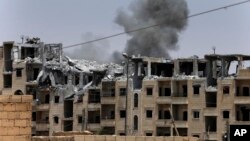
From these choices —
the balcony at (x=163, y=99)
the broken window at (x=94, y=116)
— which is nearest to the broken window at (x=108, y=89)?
the broken window at (x=94, y=116)

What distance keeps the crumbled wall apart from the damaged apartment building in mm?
54370

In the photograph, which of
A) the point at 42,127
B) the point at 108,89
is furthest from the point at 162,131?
the point at 42,127

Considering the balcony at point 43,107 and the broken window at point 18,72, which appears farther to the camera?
the broken window at point 18,72

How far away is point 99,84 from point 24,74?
8725 mm

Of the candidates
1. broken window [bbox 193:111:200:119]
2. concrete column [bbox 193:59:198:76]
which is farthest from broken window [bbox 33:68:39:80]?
broken window [bbox 193:111:200:119]

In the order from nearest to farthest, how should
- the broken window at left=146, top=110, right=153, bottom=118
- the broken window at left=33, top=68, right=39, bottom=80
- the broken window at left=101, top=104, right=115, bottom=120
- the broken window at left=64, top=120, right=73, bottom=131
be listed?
the broken window at left=146, top=110, right=153, bottom=118 → the broken window at left=101, top=104, right=115, bottom=120 → the broken window at left=64, top=120, right=73, bottom=131 → the broken window at left=33, top=68, right=39, bottom=80

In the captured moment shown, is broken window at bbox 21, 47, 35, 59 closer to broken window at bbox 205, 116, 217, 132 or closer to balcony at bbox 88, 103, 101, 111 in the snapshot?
balcony at bbox 88, 103, 101, 111

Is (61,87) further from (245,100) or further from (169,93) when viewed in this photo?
(245,100)

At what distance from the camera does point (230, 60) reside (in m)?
73.6

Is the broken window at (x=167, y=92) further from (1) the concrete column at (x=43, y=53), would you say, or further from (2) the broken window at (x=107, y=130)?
(1) the concrete column at (x=43, y=53)

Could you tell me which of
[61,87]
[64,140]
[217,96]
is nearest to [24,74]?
[61,87]

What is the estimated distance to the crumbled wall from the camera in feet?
49.2

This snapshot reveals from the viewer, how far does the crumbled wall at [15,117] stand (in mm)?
15000

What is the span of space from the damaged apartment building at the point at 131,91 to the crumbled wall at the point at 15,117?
54370 millimetres
